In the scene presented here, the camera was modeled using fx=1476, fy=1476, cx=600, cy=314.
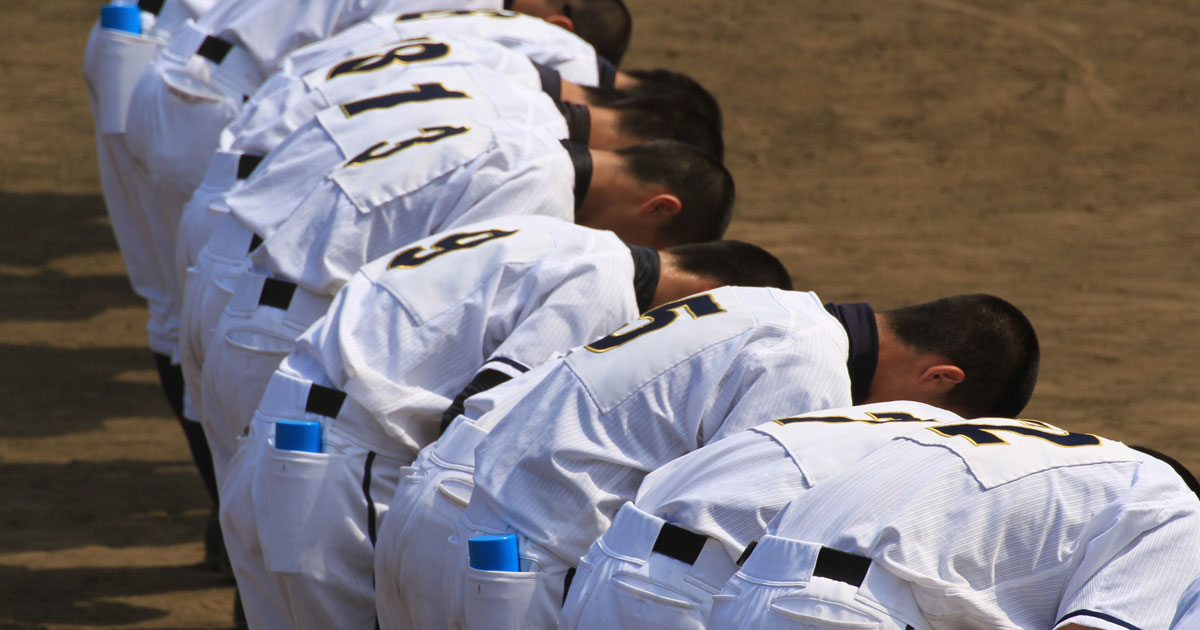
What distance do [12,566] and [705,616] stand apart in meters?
3.49

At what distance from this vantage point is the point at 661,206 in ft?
13.8

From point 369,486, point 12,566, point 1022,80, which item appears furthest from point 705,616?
point 1022,80

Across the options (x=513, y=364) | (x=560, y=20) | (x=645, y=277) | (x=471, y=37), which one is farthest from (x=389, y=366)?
(x=560, y=20)

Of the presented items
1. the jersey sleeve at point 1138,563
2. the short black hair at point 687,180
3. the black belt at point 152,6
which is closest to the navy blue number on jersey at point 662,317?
the jersey sleeve at point 1138,563

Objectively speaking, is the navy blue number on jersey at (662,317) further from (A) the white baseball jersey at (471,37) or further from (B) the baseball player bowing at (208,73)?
(B) the baseball player bowing at (208,73)

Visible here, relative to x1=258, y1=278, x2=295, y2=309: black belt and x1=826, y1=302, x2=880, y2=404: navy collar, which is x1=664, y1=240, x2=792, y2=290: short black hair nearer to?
x1=826, y1=302, x2=880, y2=404: navy collar

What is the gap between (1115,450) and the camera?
7.63 ft

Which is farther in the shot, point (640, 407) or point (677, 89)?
point (677, 89)

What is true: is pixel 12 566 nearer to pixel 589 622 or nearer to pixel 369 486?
pixel 369 486

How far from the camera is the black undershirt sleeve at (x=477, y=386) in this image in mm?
Result: 3174

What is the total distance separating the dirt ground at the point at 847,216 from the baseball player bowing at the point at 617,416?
89.5 inches

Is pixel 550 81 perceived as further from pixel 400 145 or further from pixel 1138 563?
pixel 1138 563

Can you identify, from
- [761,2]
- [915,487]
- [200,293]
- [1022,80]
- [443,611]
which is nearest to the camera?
[915,487]

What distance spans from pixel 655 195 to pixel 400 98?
787 mm
